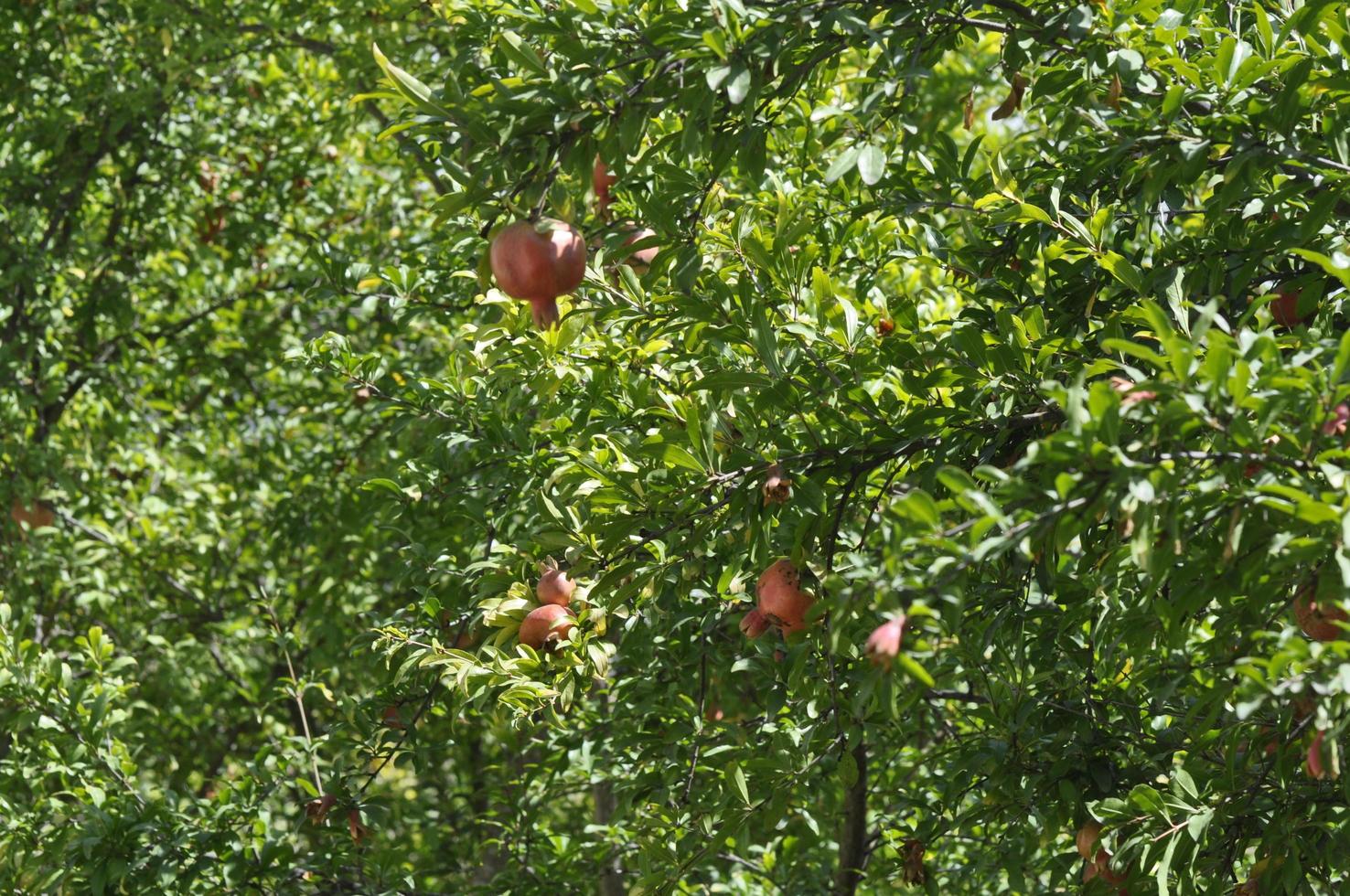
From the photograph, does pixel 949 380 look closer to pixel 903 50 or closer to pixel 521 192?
pixel 903 50

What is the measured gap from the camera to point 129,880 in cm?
321

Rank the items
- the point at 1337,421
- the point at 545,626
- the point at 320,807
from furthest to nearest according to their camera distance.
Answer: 1. the point at 320,807
2. the point at 545,626
3. the point at 1337,421

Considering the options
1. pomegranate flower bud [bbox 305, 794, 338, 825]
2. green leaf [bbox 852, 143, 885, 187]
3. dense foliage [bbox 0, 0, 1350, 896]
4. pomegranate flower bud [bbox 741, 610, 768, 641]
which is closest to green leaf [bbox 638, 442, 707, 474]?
dense foliage [bbox 0, 0, 1350, 896]

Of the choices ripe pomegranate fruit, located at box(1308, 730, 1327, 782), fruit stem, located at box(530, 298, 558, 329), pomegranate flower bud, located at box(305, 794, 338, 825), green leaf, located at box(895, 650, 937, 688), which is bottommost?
pomegranate flower bud, located at box(305, 794, 338, 825)

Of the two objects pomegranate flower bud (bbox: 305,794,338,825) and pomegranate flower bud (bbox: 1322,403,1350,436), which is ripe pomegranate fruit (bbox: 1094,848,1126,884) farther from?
pomegranate flower bud (bbox: 305,794,338,825)

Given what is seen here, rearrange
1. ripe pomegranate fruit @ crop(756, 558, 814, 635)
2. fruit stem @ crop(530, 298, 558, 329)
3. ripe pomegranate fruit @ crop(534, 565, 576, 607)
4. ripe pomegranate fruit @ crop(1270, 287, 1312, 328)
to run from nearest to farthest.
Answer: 1. fruit stem @ crop(530, 298, 558, 329)
2. ripe pomegranate fruit @ crop(756, 558, 814, 635)
3. ripe pomegranate fruit @ crop(1270, 287, 1312, 328)
4. ripe pomegranate fruit @ crop(534, 565, 576, 607)

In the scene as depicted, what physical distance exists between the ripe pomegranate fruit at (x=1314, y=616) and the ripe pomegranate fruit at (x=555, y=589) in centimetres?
114

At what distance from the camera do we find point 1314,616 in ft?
6.12

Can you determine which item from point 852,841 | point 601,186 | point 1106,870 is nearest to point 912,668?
point 1106,870

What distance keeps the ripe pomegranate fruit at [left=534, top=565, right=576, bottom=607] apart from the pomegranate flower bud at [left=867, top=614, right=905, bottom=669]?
1034 mm

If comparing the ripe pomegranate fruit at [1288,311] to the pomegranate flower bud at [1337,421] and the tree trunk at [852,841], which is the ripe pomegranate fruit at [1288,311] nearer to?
the pomegranate flower bud at [1337,421]

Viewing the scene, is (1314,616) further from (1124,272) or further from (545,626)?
(545,626)

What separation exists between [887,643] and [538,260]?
78 centimetres

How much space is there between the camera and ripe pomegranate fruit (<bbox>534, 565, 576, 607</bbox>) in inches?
94.7
